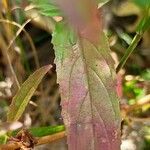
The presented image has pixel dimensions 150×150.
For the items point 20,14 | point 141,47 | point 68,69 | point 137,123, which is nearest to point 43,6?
point 68,69

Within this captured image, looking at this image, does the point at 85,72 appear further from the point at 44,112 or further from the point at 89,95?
the point at 44,112

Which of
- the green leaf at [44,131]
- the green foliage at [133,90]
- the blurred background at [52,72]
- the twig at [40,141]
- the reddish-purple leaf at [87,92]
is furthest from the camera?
the green foliage at [133,90]

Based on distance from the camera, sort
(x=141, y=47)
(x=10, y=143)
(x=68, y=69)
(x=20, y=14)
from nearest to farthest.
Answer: (x=68, y=69) → (x=10, y=143) → (x=20, y=14) → (x=141, y=47)

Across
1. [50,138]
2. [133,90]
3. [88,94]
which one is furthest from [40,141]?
[133,90]

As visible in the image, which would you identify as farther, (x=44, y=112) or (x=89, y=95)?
(x=44, y=112)

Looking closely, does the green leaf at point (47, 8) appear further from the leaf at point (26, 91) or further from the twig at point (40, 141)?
the twig at point (40, 141)

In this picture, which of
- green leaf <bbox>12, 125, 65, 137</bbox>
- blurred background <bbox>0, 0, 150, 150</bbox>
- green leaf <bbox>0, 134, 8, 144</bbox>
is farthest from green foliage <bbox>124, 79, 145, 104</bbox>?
green leaf <bbox>0, 134, 8, 144</bbox>

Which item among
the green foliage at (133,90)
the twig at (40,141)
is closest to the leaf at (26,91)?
the twig at (40,141)
